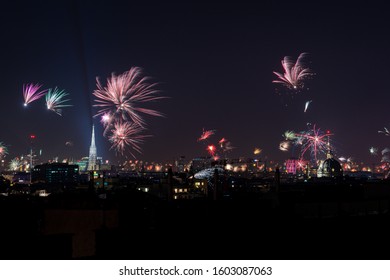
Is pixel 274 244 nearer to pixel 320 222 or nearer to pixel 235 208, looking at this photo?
pixel 320 222

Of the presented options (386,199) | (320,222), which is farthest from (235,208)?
(386,199)

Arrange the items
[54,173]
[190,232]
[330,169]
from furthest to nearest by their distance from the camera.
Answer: [54,173]
[330,169]
[190,232]

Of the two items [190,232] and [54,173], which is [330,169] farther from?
[190,232]

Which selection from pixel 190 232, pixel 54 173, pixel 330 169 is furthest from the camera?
pixel 54 173

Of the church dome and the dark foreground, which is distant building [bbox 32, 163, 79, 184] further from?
the dark foreground

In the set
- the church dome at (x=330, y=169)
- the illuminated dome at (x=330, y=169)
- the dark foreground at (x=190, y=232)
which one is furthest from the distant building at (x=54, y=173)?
the dark foreground at (x=190, y=232)

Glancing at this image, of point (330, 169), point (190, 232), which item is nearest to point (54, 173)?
point (330, 169)

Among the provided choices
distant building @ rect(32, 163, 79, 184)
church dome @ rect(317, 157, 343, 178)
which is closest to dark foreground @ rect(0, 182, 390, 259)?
church dome @ rect(317, 157, 343, 178)

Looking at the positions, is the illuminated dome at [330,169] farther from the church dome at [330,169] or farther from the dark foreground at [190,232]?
the dark foreground at [190,232]
